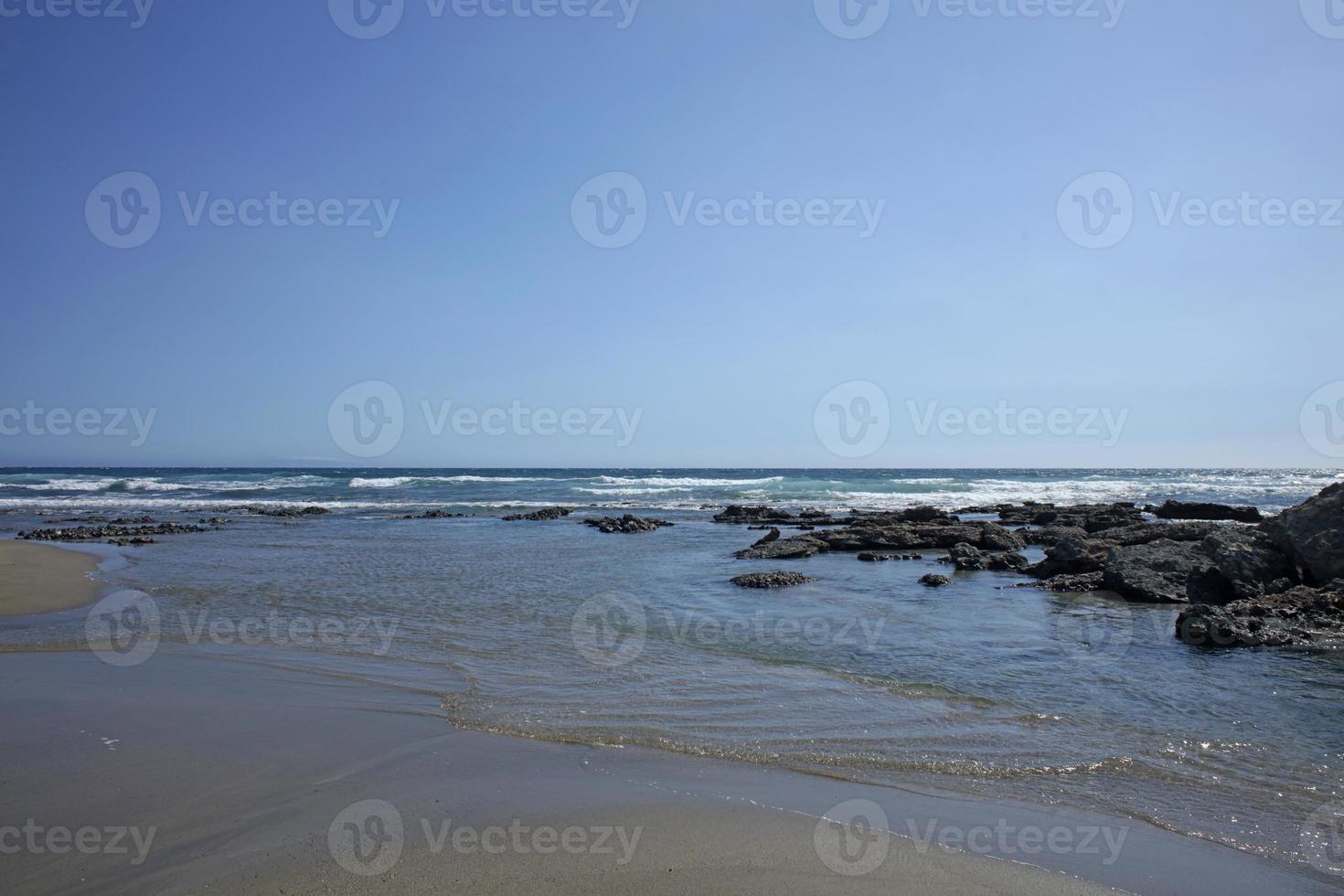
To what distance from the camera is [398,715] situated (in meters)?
5.76

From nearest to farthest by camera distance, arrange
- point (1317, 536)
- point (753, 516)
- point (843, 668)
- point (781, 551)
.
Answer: point (843, 668)
point (1317, 536)
point (781, 551)
point (753, 516)

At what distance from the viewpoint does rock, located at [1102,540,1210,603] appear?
447 inches

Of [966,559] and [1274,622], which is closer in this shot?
[1274,622]

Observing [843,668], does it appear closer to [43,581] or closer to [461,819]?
[461,819]

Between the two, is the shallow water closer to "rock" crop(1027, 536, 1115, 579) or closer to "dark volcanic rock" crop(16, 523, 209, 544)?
"rock" crop(1027, 536, 1115, 579)

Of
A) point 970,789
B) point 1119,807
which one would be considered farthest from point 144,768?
point 1119,807

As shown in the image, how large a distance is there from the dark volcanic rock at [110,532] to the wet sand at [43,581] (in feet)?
13.3

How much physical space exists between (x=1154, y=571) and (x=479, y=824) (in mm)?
11797

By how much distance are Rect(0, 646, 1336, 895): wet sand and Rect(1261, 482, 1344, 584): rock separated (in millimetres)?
8470

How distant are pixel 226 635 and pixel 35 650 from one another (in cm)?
175

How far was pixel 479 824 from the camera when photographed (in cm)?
393

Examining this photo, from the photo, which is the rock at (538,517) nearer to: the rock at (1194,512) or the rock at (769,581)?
the rock at (769,581)

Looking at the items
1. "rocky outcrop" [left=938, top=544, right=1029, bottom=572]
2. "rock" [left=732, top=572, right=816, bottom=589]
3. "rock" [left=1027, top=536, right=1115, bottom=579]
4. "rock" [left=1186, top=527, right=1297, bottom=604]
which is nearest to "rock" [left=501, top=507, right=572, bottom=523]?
"rock" [left=732, top=572, right=816, bottom=589]

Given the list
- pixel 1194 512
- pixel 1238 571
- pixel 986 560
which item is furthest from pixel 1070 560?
pixel 1194 512
